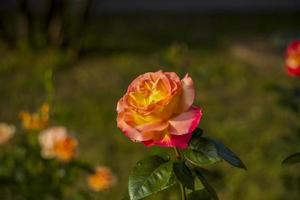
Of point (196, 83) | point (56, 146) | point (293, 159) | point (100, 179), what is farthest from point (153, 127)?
point (196, 83)

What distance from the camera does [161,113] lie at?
714mm

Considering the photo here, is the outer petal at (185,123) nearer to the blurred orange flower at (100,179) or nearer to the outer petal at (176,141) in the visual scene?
the outer petal at (176,141)

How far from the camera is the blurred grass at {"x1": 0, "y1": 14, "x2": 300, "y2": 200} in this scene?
276 cm

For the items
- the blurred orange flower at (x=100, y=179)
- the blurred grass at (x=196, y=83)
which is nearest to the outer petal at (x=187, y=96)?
the blurred grass at (x=196, y=83)

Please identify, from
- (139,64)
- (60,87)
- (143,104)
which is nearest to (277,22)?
(139,64)

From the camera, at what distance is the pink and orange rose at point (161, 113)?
71 centimetres

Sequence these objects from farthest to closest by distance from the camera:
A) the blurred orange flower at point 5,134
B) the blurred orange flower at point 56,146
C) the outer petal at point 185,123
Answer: the blurred orange flower at point 5,134
the blurred orange flower at point 56,146
the outer petal at point 185,123

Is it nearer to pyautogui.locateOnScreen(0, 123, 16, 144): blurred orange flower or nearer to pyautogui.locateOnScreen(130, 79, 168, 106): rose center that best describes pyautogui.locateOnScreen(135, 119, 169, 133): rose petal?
pyautogui.locateOnScreen(130, 79, 168, 106): rose center

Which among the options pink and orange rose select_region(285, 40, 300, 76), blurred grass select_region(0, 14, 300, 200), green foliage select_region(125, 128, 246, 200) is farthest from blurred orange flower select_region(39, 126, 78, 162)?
green foliage select_region(125, 128, 246, 200)

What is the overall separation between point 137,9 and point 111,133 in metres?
4.31

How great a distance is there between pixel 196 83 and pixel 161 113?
364 cm

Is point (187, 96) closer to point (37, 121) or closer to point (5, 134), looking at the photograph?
Answer: point (37, 121)

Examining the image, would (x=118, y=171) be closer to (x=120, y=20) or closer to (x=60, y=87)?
(x=60, y=87)

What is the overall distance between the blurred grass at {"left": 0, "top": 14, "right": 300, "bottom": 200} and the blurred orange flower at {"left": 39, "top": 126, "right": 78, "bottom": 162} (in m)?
0.18
